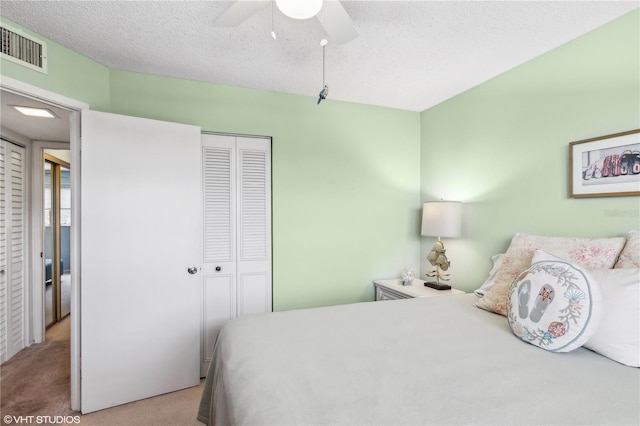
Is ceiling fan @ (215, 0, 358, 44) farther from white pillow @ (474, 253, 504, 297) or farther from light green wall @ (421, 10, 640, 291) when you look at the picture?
white pillow @ (474, 253, 504, 297)

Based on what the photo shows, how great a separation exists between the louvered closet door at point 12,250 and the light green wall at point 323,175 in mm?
1453

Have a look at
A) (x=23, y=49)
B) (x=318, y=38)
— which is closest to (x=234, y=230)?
(x=318, y=38)

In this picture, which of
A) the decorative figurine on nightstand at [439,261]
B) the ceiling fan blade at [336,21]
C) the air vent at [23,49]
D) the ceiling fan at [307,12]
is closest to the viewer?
the ceiling fan at [307,12]

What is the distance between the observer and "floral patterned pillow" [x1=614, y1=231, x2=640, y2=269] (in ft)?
4.84

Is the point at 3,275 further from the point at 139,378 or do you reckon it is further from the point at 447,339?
the point at 447,339

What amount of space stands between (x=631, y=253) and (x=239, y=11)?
2205 millimetres

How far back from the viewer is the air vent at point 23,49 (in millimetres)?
1761

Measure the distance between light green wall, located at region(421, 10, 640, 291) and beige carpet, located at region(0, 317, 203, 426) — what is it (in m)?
2.47

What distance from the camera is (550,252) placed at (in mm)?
1767

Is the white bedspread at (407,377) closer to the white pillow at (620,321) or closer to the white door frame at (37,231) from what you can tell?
the white pillow at (620,321)

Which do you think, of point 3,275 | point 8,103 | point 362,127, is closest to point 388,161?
point 362,127

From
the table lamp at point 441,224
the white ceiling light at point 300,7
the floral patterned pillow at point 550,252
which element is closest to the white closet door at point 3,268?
the white ceiling light at point 300,7

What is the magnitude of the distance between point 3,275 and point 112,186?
1659mm

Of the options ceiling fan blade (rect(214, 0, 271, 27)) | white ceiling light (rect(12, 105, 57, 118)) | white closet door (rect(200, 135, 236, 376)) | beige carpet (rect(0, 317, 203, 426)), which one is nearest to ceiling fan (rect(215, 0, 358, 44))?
ceiling fan blade (rect(214, 0, 271, 27))
